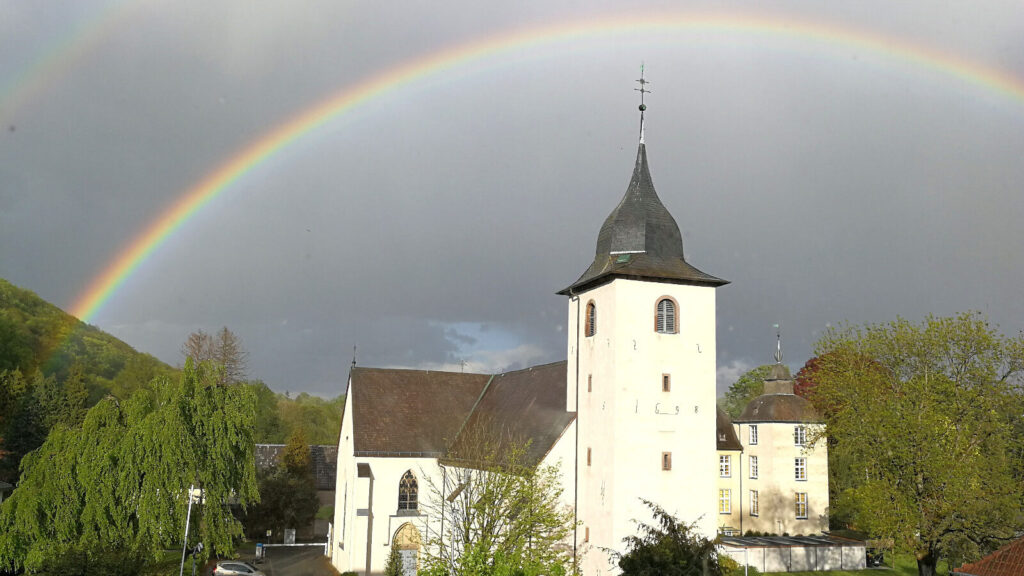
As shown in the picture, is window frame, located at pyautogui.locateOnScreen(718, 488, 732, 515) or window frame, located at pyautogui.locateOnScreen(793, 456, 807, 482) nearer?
window frame, located at pyautogui.locateOnScreen(793, 456, 807, 482)

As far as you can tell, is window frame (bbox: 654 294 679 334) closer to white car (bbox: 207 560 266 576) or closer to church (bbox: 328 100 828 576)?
church (bbox: 328 100 828 576)

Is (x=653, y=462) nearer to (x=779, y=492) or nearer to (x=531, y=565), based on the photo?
(x=531, y=565)

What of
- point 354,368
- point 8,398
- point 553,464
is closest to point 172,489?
point 553,464

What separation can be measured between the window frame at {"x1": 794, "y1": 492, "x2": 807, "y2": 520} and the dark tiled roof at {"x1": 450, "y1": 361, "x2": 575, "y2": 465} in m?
21.7

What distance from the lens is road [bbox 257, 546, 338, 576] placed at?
125 ft

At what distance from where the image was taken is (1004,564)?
21.7m

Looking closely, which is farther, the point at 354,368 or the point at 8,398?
the point at 8,398

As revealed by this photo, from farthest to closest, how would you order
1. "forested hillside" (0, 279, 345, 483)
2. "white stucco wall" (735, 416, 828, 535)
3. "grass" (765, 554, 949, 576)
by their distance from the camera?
1. "forested hillside" (0, 279, 345, 483)
2. "white stucco wall" (735, 416, 828, 535)
3. "grass" (765, 554, 949, 576)

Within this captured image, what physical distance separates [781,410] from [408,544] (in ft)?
84.5

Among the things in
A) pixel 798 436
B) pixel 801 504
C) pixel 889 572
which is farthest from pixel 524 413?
pixel 801 504

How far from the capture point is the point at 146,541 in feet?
84.5

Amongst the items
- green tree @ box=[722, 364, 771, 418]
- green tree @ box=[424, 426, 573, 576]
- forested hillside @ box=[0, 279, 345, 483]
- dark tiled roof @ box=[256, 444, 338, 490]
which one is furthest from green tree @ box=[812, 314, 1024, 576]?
green tree @ box=[722, 364, 771, 418]

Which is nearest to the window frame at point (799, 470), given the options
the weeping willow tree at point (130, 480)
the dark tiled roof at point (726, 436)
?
the dark tiled roof at point (726, 436)

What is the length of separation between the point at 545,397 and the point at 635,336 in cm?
737
